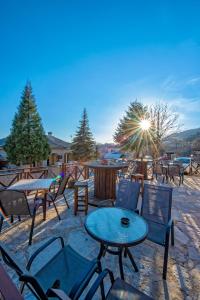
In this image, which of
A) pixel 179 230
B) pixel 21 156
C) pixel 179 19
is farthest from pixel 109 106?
pixel 179 230

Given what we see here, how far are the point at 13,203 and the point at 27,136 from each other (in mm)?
12463

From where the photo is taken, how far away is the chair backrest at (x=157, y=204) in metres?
2.56

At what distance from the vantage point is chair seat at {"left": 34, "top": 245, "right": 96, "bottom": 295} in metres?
1.38

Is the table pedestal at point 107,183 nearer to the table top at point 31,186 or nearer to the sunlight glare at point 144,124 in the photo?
the table top at point 31,186

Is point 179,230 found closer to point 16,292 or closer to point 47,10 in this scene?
point 16,292

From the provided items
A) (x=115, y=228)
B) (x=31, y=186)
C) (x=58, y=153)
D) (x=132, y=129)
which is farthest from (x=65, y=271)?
(x=58, y=153)

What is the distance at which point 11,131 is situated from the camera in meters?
14.0

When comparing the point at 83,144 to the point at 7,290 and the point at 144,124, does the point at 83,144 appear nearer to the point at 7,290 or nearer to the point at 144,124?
the point at 144,124

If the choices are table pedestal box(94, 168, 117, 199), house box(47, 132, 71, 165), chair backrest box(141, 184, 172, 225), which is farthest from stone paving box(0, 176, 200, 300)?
house box(47, 132, 71, 165)

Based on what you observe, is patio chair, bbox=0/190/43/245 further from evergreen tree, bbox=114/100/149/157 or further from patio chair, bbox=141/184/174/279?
evergreen tree, bbox=114/100/149/157

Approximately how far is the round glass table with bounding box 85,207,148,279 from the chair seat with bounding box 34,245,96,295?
0.98 ft

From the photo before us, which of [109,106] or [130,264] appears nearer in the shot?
[130,264]

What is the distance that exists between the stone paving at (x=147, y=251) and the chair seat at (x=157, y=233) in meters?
0.41

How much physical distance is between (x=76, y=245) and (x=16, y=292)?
2.13 m
